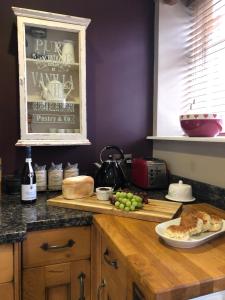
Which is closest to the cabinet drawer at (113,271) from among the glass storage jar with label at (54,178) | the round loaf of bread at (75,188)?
the round loaf of bread at (75,188)

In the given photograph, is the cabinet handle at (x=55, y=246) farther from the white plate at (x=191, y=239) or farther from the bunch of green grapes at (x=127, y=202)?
the white plate at (x=191, y=239)

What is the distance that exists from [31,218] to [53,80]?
0.86 meters

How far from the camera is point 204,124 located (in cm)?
133

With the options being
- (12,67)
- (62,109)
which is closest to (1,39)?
(12,67)

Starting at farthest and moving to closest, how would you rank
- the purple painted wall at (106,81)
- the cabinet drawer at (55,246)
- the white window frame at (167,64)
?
the white window frame at (167,64) < the purple painted wall at (106,81) < the cabinet drawer at (55,246)

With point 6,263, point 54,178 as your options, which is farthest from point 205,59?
point 6,263

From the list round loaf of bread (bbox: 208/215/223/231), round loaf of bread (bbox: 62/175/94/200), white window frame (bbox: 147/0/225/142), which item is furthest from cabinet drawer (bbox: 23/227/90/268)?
white window frame (bbox: 147/0/225/142)

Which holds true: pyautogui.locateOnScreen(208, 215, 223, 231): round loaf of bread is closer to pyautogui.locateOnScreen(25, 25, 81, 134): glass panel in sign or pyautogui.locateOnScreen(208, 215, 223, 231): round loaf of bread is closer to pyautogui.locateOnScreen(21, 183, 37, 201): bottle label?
pyautogui.locateOnScreen(21, 183, 37, 201): bottle label

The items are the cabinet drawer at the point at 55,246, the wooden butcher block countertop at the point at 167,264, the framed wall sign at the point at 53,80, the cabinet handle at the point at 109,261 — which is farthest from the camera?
the framed wall sign at the point at 53,80

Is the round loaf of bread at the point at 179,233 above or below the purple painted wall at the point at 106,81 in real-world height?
below

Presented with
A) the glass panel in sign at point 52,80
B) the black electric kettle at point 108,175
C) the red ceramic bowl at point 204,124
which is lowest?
the black electric kettle at point 108,175

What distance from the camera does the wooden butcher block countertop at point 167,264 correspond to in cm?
62

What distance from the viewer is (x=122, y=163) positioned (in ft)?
5.56

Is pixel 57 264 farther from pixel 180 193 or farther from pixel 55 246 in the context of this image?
pixel 180 193
